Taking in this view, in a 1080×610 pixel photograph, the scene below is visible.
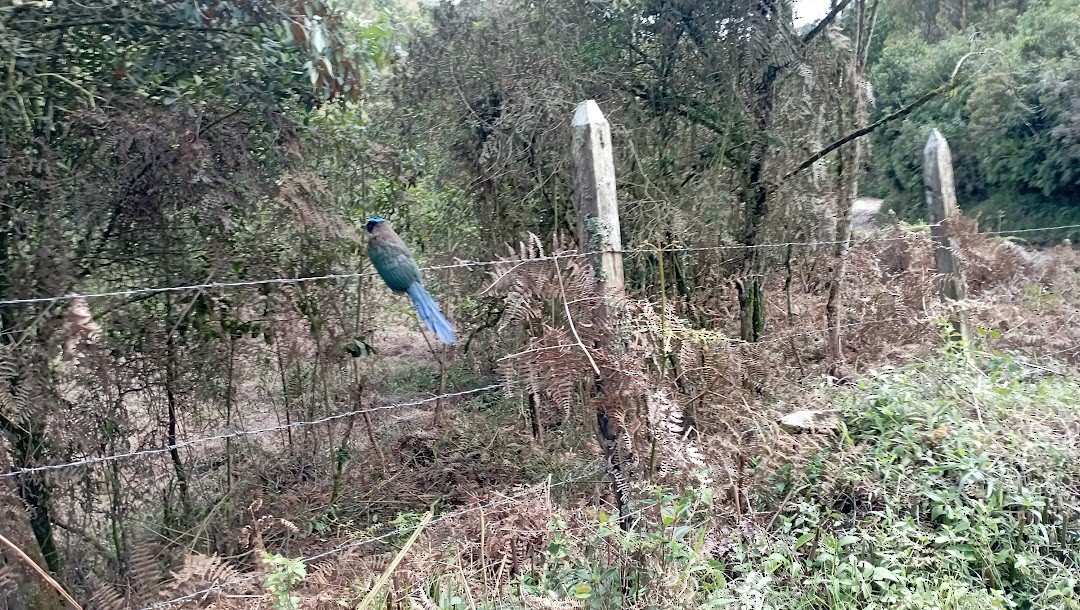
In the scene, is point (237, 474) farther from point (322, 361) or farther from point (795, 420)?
point (795, 420)

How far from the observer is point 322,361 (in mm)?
4797

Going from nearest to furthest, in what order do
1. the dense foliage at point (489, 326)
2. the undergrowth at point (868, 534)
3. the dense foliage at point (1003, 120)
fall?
the undergrowth at point (868, 534)
the dense foliage at point (489, 326)
the dense foliage at point (1003, 120)

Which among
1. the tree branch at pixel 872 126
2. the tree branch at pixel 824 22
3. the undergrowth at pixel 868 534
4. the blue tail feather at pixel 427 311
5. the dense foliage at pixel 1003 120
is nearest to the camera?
the undergrowth at pixel 868 534

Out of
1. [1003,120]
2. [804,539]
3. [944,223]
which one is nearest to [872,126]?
[944,223]

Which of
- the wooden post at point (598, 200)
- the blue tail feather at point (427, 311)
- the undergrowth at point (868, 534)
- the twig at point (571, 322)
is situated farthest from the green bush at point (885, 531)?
the blue tail feather at point (427, 311)

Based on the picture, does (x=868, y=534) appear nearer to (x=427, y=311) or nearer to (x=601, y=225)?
(x=601, y=225)

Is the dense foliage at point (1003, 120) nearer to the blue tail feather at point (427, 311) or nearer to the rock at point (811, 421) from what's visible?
the rock at point (811, 421)

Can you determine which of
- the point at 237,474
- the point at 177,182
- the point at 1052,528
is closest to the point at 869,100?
the point at 1052,528

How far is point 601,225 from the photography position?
9.44 ft

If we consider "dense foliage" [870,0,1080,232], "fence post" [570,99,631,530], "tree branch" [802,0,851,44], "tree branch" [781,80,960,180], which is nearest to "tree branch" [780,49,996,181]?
"tree branch" [781,80,960,180]

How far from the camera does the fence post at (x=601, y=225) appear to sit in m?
2.85

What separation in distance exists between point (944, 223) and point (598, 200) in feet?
10.4

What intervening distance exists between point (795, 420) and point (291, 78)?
3.25m

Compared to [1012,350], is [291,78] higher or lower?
higher
